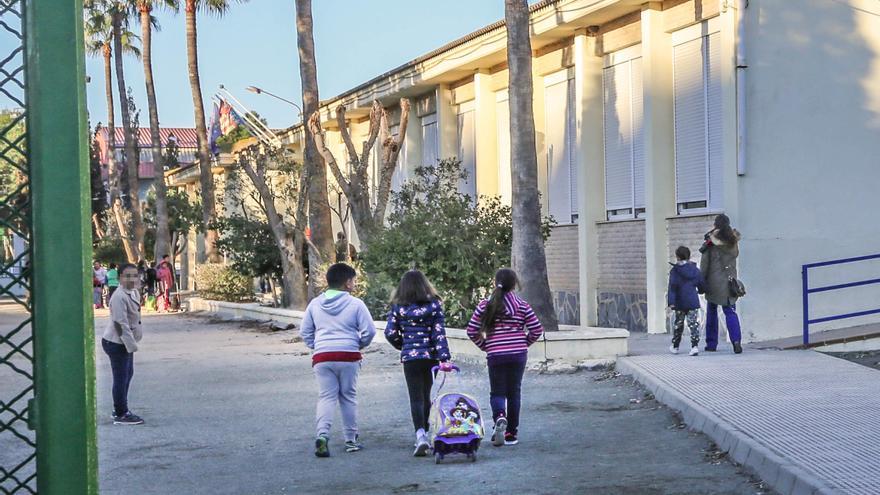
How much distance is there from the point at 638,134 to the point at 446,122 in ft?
31.3

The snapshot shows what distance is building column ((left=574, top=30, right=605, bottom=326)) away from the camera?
76.8ft

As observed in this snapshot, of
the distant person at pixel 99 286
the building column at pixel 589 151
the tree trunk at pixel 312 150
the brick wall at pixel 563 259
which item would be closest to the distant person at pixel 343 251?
the tree trunk at pixel 312 150

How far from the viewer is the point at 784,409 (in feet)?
34.9

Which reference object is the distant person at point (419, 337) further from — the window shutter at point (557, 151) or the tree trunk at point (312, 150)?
the tree trunk at point (312, 150)

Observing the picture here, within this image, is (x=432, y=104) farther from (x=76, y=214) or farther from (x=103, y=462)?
(x=76, y=214)

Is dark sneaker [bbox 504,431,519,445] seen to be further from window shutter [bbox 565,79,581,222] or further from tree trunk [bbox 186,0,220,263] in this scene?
tree trunk [bbox 186,0,220,263]

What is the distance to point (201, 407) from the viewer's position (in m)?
14.0

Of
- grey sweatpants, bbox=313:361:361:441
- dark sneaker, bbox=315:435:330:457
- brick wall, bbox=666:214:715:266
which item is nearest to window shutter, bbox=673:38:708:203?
brick wall, bbox=666:214:715:266

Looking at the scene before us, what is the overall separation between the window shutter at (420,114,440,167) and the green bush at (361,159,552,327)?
9.69 m

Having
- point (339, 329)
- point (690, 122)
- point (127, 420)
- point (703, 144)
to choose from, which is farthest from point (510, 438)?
point (690, 122)

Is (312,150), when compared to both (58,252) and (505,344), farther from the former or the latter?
(58,252)

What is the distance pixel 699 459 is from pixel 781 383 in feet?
12.3

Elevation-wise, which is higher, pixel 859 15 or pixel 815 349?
pixel 859 15

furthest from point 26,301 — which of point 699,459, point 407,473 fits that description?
point 699,459
